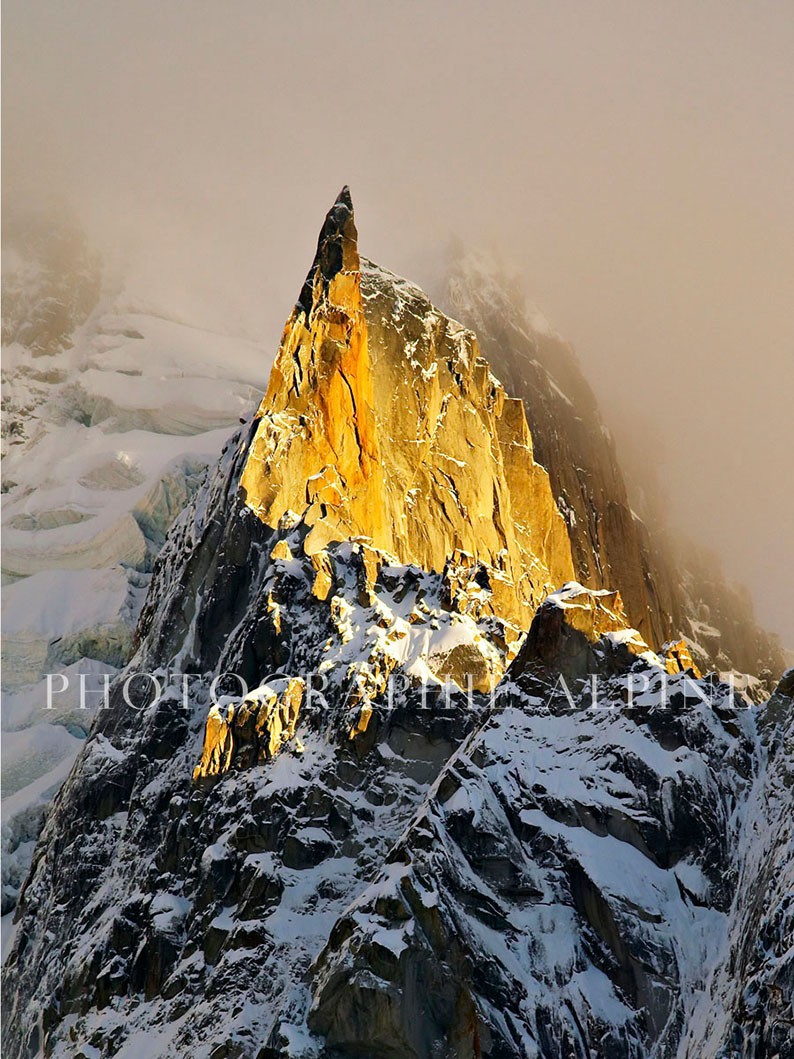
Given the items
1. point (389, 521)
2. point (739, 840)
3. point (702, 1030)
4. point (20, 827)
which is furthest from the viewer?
point (20, 827)

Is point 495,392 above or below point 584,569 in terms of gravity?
above

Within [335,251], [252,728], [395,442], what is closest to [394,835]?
[252,728]

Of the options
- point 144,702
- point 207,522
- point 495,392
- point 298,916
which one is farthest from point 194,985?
point 495,392

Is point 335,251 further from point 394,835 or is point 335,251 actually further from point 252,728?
point 394,835

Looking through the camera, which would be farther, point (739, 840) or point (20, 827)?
point (20, 827)

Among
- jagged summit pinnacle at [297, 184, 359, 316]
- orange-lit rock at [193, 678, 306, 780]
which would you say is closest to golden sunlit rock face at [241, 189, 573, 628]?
jagged summit pinnacle at [297, 184, 359, 316]

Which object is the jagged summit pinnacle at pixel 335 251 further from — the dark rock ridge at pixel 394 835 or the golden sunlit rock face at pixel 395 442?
the dark rock ridge at pixel 394 835

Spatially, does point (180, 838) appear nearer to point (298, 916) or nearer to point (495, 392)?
point (298, 916)
